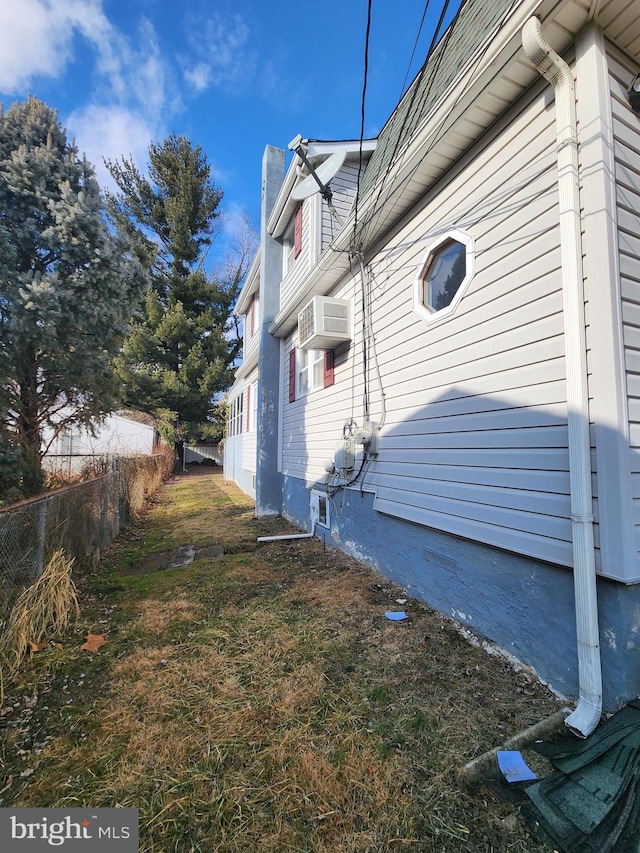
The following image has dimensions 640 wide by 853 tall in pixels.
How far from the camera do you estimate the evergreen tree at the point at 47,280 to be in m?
4.09

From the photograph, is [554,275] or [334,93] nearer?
[554,275]

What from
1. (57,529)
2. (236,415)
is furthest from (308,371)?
(236,415)

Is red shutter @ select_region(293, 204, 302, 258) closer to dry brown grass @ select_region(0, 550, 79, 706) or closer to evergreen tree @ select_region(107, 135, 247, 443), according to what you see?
dry brown grass @ select_region(0, 550, 79, 706)

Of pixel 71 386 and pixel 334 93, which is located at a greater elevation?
pixel 334 93

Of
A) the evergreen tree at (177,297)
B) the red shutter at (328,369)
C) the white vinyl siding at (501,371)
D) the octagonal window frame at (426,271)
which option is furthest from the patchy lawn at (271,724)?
the evergreen tree at (177,297)

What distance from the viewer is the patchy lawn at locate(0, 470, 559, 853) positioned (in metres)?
1.57

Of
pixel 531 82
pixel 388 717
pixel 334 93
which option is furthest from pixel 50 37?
pixel 388 717

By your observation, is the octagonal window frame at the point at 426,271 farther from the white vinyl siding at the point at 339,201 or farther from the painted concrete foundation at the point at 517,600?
the white vinyl siding at the point at 339,201

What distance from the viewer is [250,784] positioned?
175cm

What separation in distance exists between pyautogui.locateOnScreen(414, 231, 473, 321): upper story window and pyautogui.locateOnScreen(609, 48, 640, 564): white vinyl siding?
3.28 ft

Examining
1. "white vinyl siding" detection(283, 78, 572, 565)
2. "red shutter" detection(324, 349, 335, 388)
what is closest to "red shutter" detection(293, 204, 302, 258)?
"red shutter" detection(324, 349, 335, 388)

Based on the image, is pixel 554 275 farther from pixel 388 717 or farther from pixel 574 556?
pixel 388 717

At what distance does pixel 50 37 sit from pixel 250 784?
27.4ft

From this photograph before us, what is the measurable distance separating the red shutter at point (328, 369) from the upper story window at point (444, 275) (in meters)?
2.24
